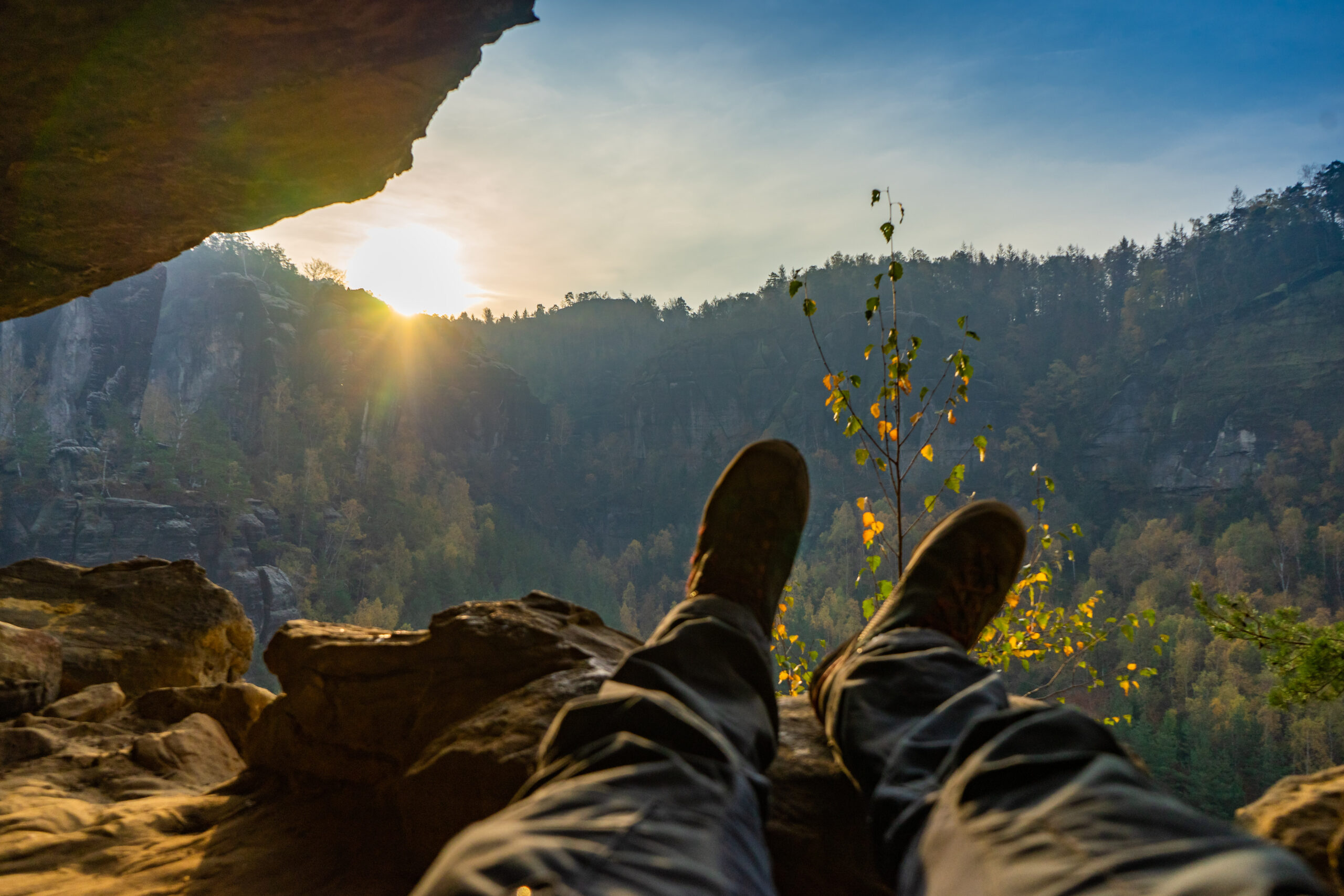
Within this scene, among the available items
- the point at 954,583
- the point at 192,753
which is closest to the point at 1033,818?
the point at 954,583

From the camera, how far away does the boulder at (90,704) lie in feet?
10.1

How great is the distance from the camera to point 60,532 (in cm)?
3850

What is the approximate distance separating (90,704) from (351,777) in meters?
2.11

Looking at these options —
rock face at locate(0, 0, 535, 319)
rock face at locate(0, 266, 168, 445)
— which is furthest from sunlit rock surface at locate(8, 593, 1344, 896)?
rock face at locate(0, 266, 168, 445)

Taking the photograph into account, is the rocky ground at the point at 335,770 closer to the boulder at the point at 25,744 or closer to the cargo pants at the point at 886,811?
the boulder at the point at 25,744

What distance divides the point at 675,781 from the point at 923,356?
72.6 meters

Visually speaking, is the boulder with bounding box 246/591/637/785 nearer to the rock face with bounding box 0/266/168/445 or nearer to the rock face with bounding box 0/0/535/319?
the rock face with bounding box 0/0/535/319

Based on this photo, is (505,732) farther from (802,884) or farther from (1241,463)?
(1241,463)

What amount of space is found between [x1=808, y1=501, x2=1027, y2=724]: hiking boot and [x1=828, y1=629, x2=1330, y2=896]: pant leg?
0.49 m

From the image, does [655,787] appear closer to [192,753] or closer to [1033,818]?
[1033,818]

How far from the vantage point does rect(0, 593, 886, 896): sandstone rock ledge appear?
151cm

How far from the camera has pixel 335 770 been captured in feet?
6.82

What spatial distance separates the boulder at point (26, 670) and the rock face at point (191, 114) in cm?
241

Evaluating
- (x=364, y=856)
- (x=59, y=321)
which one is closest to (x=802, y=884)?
(x=364, y=856)
